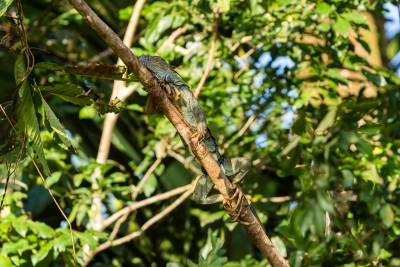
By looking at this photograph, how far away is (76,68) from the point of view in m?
2.20

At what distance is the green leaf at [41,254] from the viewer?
128 inches

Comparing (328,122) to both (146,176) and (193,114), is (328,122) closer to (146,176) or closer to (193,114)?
(193,114)

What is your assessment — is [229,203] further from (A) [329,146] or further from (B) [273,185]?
(B) [273,185]

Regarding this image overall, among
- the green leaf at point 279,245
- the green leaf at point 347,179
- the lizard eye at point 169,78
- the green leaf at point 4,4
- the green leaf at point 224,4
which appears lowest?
the green leaf at point 279,245

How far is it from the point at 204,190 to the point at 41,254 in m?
0.97

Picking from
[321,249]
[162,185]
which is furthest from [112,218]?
[321,249]

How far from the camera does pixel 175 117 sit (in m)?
2.32

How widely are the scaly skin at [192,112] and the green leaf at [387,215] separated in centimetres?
61

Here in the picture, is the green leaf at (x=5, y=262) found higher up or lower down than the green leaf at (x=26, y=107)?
lower down

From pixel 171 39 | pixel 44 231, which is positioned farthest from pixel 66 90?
pixel 171 39

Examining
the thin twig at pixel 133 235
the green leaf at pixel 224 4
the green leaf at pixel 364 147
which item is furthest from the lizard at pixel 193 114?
the thin twig at pixel 133 235

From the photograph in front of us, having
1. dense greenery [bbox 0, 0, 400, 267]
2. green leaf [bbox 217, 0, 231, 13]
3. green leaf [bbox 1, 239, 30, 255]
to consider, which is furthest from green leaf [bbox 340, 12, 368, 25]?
green leaf [bbox 1, 239, 30, 255]

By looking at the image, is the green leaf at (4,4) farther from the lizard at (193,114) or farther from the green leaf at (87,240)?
the green leaf at (87,240)

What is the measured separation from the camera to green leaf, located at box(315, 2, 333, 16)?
11.0 ft
